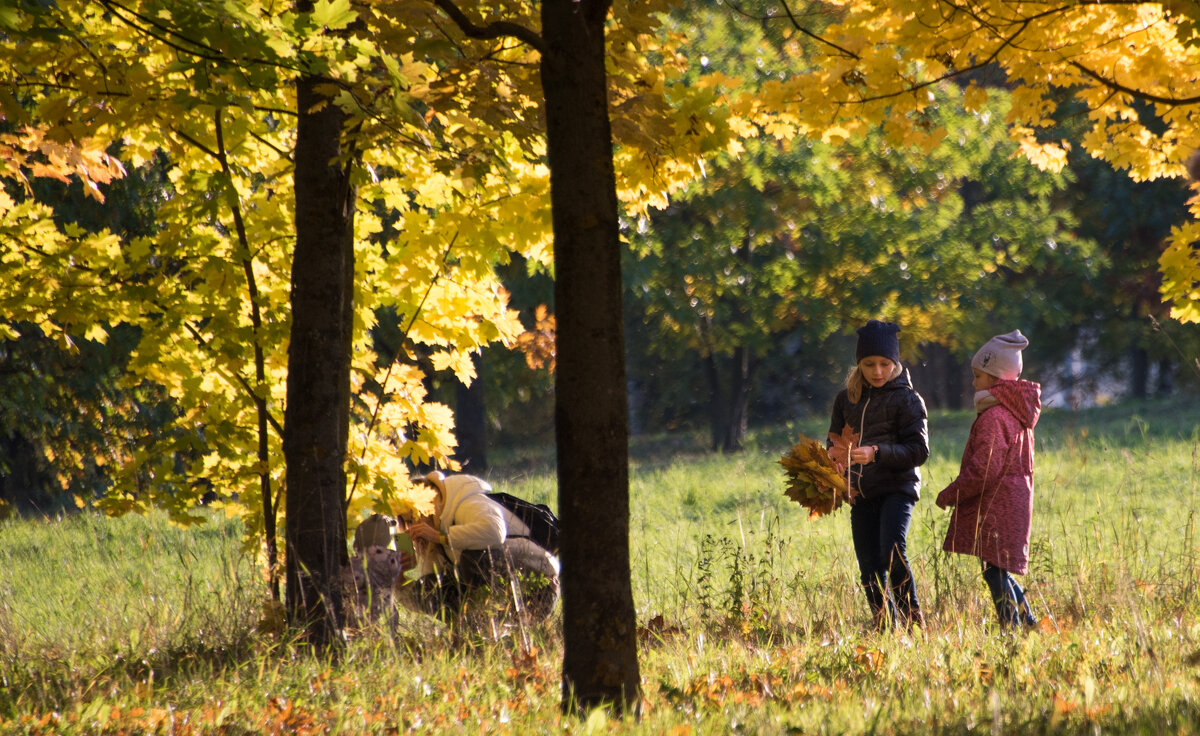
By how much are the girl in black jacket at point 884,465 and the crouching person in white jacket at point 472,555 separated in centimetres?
165

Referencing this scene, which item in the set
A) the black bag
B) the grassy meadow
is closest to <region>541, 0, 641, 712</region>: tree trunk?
the grassy meadow

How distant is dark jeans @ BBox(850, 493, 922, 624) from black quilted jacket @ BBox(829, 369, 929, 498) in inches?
3.3

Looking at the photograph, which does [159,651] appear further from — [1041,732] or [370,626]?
[1041,732]

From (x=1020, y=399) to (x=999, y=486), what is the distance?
43 centimetres

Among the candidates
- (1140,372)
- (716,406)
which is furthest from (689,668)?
(1140,372)

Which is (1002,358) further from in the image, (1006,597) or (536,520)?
(536,520)

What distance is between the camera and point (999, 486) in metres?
4.94

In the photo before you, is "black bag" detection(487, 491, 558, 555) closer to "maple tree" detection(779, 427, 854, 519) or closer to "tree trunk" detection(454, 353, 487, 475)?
"maple tree" detection(779, 427, 854, 519)

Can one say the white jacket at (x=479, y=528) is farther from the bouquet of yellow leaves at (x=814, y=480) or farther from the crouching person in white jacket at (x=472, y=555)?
the bouquet of yellow leaves at (x=814, y=480)

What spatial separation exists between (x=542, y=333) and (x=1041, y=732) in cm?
865

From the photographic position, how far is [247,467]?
Result: 5.25 metres

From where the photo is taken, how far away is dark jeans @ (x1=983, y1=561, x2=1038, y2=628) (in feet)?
15.7

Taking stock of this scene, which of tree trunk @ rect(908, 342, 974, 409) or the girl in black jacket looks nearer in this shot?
the girl in black jacket

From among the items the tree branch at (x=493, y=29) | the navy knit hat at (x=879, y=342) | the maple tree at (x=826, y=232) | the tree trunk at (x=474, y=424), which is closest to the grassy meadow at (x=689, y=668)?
the navy knit hat at (x=879, y=342)
